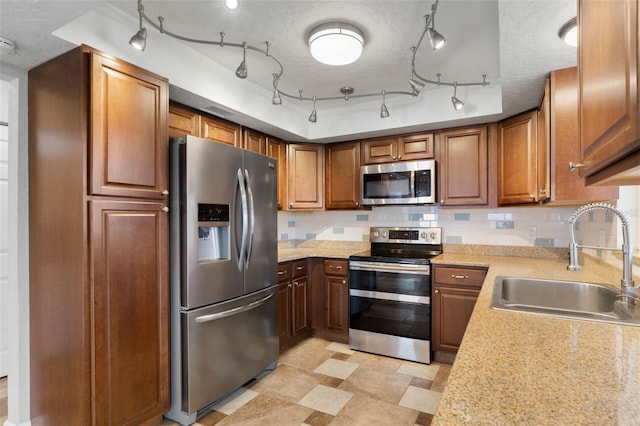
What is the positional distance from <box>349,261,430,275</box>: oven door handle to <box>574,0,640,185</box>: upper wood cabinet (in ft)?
6.38

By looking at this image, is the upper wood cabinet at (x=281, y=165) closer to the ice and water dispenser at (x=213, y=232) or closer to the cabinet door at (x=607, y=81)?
the ice and water dispenser at (x=213, y=232)

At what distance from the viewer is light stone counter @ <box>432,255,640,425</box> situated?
0.66m

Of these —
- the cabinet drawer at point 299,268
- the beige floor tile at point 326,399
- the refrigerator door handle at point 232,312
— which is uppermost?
the cabinet drawer at point 299,268

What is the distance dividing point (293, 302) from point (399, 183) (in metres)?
1.50

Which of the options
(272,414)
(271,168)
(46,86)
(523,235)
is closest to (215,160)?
(271,168)

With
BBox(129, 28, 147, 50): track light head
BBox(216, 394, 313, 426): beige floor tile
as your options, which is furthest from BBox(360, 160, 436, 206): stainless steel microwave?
BBox(129, 28, 147, 50): track light head

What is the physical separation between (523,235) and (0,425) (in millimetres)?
4037

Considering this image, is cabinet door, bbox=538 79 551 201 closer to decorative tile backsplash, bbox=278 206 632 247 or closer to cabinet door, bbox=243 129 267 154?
decorative tile backsplash, bbox=278 206 632 247

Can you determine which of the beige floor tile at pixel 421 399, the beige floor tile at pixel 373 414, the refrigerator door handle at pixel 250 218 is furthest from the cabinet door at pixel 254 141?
the beige floor tile at pixel 421 399

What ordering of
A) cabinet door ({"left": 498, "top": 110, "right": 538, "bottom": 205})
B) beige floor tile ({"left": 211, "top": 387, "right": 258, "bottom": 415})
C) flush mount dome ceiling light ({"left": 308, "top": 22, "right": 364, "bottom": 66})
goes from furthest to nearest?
cabinet door ({"left": 498, "top": 110, "right": 538, "bottom": 205}), beige floor tile ({"left": 211, "top": 387, "right": 258, "bottom": 415}), flush mount dome ceiling light ({"left": 308, "top": 22, "right": 364, "bottom": 66})

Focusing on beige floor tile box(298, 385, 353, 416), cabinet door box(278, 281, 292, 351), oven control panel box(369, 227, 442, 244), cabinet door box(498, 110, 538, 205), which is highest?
cabinet door box(498, 110, 538, 205)

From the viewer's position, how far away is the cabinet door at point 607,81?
2.17 feet

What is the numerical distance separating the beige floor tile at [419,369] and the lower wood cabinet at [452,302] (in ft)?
0.49

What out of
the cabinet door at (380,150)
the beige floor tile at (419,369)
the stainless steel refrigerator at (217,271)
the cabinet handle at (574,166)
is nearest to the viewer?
the cabinet handle at (574,166)
